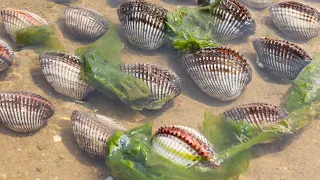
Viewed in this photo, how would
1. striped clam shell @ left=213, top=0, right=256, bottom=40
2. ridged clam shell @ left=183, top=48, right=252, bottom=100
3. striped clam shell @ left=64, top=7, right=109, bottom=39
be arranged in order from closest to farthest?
ridged clam shell @ left=183, top=48, right=252, bottom=100
striped clam shell @ left=64, top=7, right=109, bottom=39
striped clam shell @ left=213, top=0, right=256, bottom=40

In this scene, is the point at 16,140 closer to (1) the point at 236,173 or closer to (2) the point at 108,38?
(2) the point at 108,38

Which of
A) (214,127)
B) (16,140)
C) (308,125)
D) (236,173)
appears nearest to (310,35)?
(308,125)

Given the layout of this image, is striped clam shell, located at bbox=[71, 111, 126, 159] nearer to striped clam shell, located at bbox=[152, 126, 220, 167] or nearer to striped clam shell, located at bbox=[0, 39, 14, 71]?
striped clam shell, located at bbox=[152, 126, 220, 167]

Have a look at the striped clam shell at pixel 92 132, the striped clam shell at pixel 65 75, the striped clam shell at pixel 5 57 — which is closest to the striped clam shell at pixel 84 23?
the striped clam shell at pixel 65 75

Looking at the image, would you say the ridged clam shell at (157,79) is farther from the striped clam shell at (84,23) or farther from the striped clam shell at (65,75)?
the striped clam shell at (84,23)

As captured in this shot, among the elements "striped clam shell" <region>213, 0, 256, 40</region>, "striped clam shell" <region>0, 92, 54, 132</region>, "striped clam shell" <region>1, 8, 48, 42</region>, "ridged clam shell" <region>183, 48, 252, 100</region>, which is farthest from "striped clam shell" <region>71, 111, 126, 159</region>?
"striped clam shell" <region>213, 0, 256, 40</region>

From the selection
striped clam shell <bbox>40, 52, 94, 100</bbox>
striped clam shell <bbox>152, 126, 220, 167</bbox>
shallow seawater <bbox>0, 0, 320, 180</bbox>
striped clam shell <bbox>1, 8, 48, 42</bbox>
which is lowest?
shallow seawater <bbox>0, 0, 320, 180</bbox>
